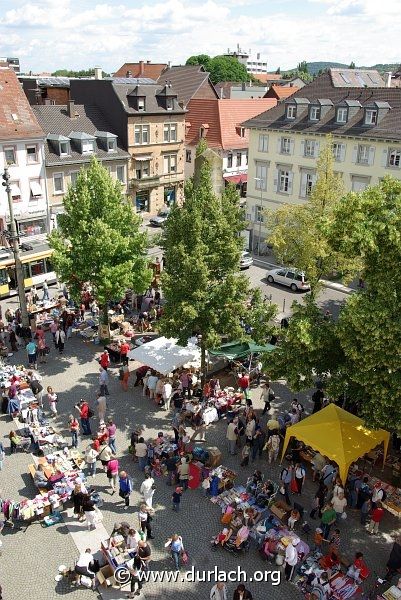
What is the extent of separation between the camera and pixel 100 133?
48156 millimetres

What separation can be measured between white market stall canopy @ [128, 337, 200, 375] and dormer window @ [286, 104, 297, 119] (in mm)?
27411

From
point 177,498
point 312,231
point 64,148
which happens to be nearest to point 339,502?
point 177,498

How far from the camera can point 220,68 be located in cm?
10819

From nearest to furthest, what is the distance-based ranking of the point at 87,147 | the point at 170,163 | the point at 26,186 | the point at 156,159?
1. the point at 26,186
2. the point at 87,147
3. the point at 156,159
4. the point at 170,163

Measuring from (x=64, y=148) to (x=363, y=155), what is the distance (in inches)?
942

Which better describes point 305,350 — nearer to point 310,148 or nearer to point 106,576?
point 106,576

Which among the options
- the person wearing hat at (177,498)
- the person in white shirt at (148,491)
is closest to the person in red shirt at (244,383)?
the person wearing hat at (177,498)

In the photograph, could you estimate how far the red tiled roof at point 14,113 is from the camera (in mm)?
40156

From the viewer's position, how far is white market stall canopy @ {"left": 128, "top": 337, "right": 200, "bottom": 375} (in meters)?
22.5

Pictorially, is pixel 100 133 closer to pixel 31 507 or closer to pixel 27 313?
pixel 27 313

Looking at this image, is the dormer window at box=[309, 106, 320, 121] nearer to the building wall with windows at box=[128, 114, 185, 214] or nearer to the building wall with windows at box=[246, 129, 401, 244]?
the building wall with windows at box=[246, 129, 401, 244]

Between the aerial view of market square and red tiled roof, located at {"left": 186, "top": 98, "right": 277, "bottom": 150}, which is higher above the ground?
red tiled roof, located at {"left": 186, "top": 98, "right": 277, "bottom": 150}
